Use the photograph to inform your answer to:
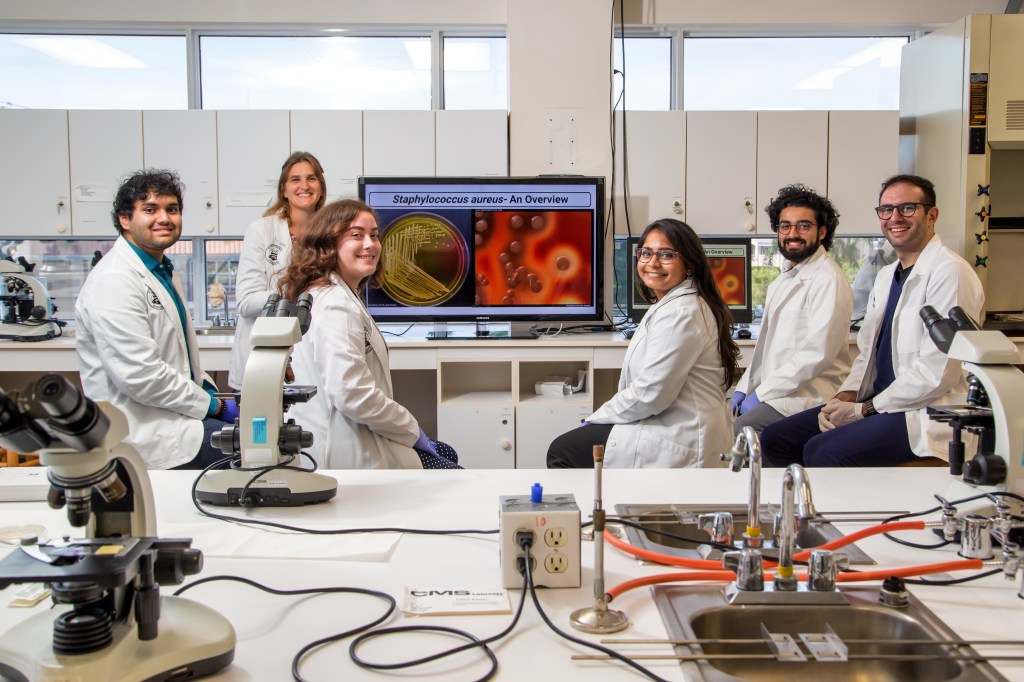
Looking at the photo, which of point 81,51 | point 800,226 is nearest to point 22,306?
point 81,51

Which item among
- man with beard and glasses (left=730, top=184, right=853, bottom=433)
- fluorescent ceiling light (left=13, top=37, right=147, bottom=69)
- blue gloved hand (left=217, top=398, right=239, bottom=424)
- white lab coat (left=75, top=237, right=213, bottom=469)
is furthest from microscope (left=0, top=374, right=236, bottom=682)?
fluorescent ceiling light (left=13, top=37, right=147, bottom=69)

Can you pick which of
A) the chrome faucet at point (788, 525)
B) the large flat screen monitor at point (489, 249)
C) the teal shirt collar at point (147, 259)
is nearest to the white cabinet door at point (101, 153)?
the large flat screen monitor at point (489, 249)

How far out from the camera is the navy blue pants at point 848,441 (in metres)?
2.73

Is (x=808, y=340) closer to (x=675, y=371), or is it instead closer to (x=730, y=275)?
(x=675, y=371)

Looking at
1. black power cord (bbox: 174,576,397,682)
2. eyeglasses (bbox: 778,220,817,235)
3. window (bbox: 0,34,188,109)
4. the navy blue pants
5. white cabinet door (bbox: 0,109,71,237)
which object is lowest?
the navy blue pants

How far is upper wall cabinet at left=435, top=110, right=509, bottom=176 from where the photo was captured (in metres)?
4.28

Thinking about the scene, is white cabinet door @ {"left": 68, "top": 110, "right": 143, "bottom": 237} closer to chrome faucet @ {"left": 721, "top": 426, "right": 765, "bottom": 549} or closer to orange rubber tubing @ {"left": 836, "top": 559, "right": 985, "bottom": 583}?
chrome faucet @ {"left": 721, "top": 426, "right": 765, "bottom": 549}

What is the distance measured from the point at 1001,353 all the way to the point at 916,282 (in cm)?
158

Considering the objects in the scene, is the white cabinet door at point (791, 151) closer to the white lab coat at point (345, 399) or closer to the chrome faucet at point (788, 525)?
the white lab coat at point (345, 399)

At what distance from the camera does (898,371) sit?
116 inches

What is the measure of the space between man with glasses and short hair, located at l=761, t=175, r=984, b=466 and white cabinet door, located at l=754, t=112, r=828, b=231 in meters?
1.26

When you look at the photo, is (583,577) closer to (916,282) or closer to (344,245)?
(344,245)

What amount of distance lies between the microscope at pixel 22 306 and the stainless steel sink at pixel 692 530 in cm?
340

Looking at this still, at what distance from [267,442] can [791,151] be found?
3534 millimetres
